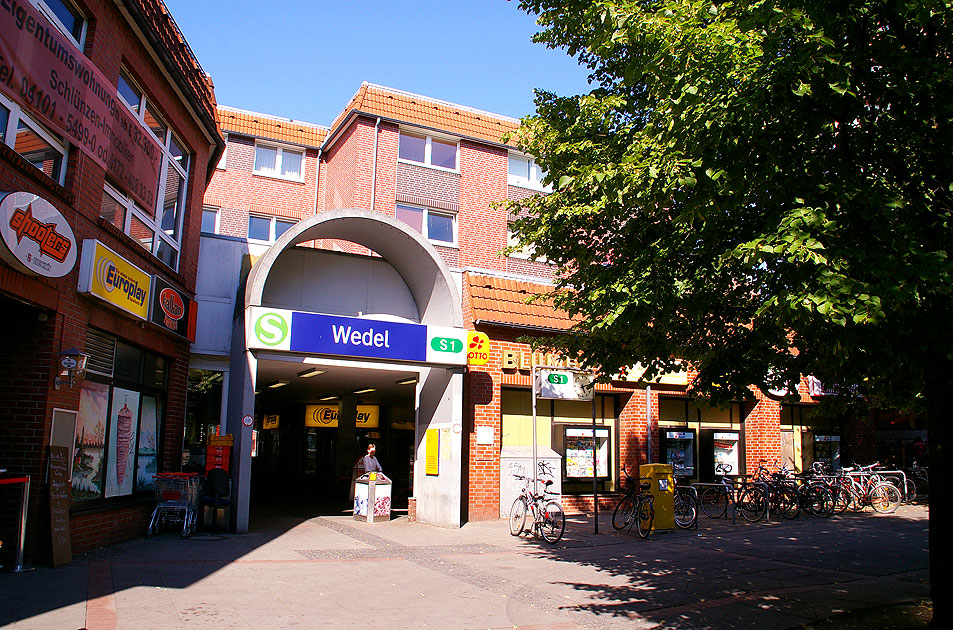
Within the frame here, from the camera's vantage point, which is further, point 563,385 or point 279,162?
point 279,162

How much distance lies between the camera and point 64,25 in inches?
362

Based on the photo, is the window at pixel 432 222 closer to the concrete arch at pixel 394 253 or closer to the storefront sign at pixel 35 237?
the concrete arch at pixel 394 253

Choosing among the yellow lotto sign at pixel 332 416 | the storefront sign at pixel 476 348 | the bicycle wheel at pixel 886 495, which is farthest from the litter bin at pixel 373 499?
the bicycle wheel at pixel 886 495

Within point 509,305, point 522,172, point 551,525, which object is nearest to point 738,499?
point 551,525

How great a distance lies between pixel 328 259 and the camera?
53.2ft

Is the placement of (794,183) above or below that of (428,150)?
below

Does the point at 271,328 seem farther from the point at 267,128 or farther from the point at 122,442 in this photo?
the point at 267,128

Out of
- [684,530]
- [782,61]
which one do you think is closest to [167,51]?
[782,61]

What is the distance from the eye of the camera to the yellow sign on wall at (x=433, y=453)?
14.7 meters

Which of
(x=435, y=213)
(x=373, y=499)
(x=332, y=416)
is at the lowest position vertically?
(x=373, y=499)

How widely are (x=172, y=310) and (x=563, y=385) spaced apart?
29.6ft

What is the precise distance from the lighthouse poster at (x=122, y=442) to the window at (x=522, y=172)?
16442 mm

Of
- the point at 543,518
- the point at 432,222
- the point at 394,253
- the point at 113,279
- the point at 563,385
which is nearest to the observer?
the point at 113,279

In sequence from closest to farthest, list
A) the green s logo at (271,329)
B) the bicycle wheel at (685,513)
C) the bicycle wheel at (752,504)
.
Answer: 1. the green s logo at (271,329)
2. the bicycle wheel at (685,513)
3. the bicycle wheel at (752,504)
